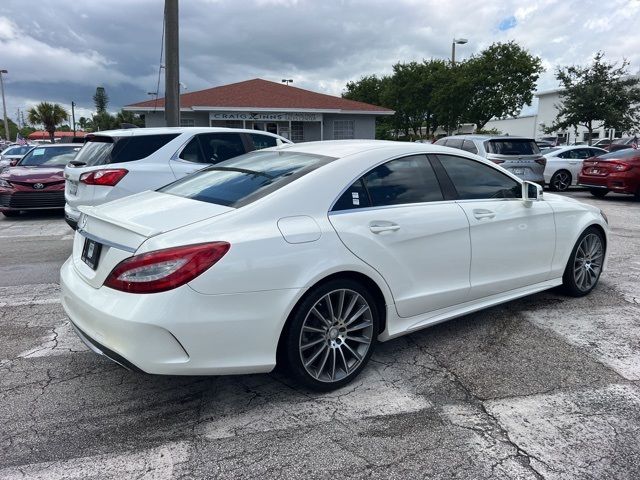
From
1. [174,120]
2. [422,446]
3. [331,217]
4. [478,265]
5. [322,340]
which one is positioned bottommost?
[422,446]

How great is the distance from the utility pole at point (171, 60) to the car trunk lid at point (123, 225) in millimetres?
9447

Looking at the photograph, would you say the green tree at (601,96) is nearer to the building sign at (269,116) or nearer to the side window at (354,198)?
the building sign at (269,116)

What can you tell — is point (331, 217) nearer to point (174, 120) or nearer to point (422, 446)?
point (422, 446)

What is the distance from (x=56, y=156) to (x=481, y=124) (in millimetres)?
27203

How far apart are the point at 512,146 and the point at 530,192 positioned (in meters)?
8.96

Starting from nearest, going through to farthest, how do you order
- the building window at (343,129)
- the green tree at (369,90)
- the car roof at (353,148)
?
the car roof at (353,148), the building window at (343,129), the green tree at (369,90)

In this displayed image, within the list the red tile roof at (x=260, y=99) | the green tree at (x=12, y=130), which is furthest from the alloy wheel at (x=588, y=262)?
the green tree at (x=12, y=130)

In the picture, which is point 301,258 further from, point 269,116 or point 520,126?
point 520,126

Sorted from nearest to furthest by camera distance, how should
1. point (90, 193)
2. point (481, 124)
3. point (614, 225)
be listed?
1. point (90, 193)
2. point (614, 225)
3. point (481, 124)

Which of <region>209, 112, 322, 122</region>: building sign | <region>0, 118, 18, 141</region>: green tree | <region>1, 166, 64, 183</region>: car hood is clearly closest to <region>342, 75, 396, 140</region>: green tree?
<region>209, 112, 322, 122</region>: building sign

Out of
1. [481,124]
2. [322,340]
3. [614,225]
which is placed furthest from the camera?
[481,124]

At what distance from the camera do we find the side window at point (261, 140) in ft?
25.6

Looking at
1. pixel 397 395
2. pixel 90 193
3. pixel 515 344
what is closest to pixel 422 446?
pixel 397 395

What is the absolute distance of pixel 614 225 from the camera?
960 centimetres
